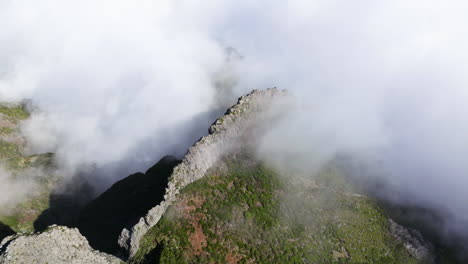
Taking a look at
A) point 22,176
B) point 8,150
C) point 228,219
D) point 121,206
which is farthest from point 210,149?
point 8,150

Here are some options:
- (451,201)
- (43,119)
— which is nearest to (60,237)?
(451,201)

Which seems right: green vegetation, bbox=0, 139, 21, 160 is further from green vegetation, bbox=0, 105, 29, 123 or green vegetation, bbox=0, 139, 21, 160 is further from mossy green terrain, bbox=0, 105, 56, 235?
green vegetation, bbox=0, 105, 29, 123

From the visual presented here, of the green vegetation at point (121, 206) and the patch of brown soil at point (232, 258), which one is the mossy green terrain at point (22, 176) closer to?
the green vegetation at point (121, 206)

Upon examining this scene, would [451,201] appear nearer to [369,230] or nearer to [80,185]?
[369,230]

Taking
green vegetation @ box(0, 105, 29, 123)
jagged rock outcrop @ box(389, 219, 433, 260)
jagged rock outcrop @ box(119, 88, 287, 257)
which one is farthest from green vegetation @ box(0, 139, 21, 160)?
jagged rock outcrop @ box(389, 219, 433, 260)

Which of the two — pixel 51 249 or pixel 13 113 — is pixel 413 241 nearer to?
pixel 51 249

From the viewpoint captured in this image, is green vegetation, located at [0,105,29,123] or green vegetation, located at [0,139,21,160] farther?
green vegetation, located at [0,105,29,123]
